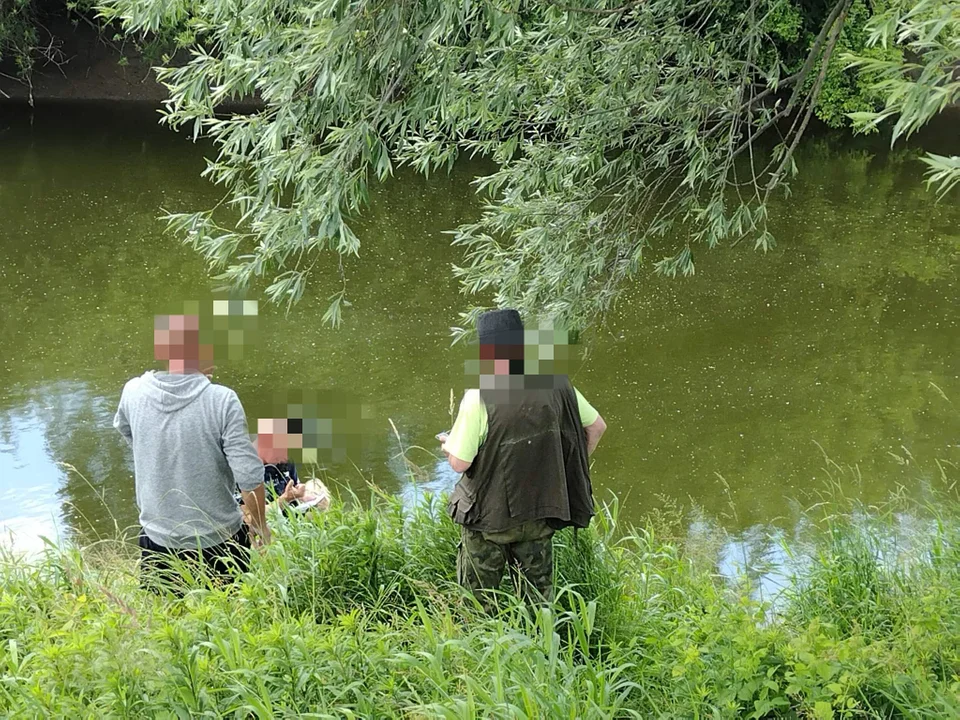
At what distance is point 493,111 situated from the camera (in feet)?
14.3

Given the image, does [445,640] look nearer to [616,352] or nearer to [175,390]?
[175,390]

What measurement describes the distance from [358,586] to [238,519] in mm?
449

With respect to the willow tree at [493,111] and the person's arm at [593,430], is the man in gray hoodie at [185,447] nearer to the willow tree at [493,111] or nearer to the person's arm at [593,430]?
the willow tree at [493,111]

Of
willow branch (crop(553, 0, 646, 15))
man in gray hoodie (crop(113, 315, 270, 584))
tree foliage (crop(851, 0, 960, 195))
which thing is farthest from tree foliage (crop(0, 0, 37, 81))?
tree foliage (crop(851, 0, 960, 195))

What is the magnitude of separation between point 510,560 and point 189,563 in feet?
3.27

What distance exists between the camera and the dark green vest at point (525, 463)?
2.95 meters

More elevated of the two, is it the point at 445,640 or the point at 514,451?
the point at 514,451

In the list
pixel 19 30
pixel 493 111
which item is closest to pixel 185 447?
pixel 493 111

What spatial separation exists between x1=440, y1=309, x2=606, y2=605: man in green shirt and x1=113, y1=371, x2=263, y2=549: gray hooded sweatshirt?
64 centimetres

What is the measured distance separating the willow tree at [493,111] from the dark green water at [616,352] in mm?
610

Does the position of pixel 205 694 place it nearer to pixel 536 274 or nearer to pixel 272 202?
pixel 272 202

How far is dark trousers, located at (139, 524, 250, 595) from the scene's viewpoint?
3.02 m

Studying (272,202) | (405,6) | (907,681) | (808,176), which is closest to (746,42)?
(405,6)

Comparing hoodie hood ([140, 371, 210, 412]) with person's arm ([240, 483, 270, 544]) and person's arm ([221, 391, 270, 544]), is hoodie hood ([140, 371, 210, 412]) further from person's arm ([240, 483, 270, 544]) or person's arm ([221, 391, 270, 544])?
person's arm ([240, 483, 270, 544])
